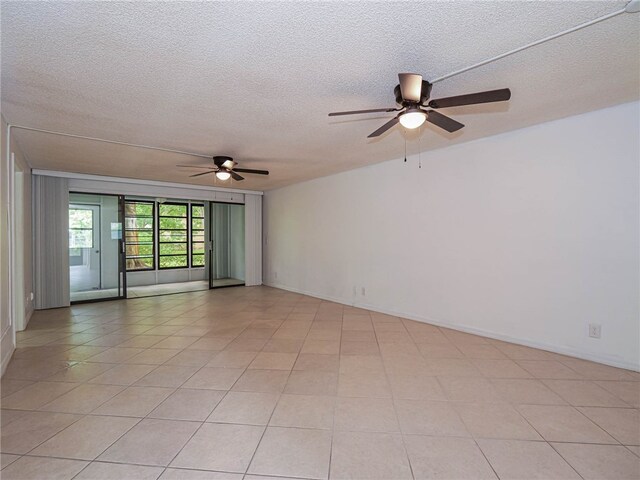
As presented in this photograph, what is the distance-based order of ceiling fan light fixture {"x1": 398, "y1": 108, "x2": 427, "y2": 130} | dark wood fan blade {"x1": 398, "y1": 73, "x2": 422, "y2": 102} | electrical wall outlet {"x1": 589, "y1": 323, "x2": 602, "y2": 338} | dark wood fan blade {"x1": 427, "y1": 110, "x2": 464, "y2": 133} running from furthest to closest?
1. electrical wall outlet {"x1": 589, "y1": 323, "x2": 602, "y2": 338}
2. dark wood fan blade {"x1": 427, "y1": 110, "x2": 464, "y2": 133}
3. ceiling fan light fixture {"x1": 398, "y1": 108, "x2": 427, "y2": 130}
4. dark wood fan blade {"x1": 398, "y1": 73, "x2": 422, "y2": 102}

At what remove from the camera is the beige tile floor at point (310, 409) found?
181cm

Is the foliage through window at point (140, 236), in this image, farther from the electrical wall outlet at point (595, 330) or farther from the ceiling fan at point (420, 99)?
the electrical wall outlet at point (595, 330)

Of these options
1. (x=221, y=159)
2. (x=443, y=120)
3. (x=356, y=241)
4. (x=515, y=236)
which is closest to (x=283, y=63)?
(x=443, y=120)

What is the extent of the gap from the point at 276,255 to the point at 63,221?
4.39m

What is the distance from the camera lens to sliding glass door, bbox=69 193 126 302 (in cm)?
643

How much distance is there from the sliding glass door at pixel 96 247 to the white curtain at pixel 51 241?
52 cm

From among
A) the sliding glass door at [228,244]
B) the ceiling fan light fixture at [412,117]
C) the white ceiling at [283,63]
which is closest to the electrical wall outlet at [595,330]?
the white ceiling at [283,63]

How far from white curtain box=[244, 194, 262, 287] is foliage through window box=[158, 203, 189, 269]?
199 centimetres

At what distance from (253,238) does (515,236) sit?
6128 millimetres

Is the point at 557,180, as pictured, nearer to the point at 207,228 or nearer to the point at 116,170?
the point at 116,170

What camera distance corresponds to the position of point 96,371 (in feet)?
9.95

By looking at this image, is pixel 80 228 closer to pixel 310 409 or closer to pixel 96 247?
pixel 96 247

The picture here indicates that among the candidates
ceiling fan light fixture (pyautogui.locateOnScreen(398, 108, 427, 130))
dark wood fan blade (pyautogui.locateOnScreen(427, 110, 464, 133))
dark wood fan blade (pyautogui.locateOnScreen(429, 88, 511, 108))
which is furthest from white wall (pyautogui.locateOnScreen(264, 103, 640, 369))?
ceiling fan light fixture (pyautogui.locateOnScreen(398, 108, 427, 130))

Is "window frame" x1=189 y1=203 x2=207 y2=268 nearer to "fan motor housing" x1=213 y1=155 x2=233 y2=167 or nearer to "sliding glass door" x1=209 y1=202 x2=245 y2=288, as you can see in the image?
"sliding glass door" x1=209 y1=202 x2=245 y2=288
